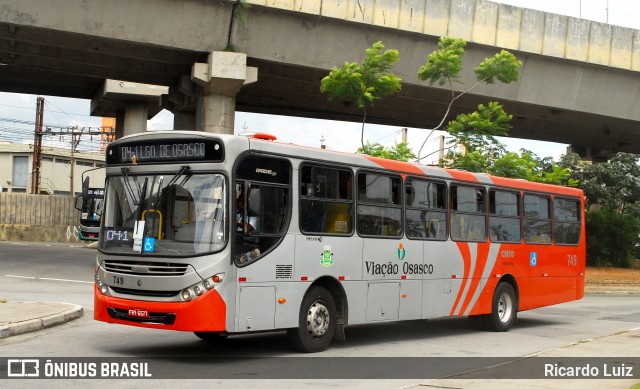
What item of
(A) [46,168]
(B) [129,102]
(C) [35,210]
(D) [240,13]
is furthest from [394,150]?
(A) [46,168]

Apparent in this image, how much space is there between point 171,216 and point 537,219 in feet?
31.6

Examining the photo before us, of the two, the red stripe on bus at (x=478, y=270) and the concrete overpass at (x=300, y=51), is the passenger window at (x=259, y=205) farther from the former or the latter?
the concrete overpass at (x=300, y=51)

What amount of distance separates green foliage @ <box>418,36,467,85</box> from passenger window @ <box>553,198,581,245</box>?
1093 cm

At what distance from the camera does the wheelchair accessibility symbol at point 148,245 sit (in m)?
11.0

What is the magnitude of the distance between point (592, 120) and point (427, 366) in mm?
30048

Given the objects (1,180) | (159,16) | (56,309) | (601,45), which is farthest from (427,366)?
(1,180)

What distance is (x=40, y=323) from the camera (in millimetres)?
13703

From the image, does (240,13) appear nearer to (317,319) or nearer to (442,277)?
(442,277)

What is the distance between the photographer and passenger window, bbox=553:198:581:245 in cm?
1853

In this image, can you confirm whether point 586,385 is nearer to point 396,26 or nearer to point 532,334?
point 532,334

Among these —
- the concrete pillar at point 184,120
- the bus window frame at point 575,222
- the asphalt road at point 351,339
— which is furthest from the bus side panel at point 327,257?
the concrete pillar at point 184,120

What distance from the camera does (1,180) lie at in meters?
90.1

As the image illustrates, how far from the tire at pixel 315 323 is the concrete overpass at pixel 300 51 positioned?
17525mm

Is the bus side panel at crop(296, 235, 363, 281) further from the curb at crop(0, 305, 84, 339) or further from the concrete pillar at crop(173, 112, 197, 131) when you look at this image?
the concrete pillar at crop(173, 112, 197, 131)
